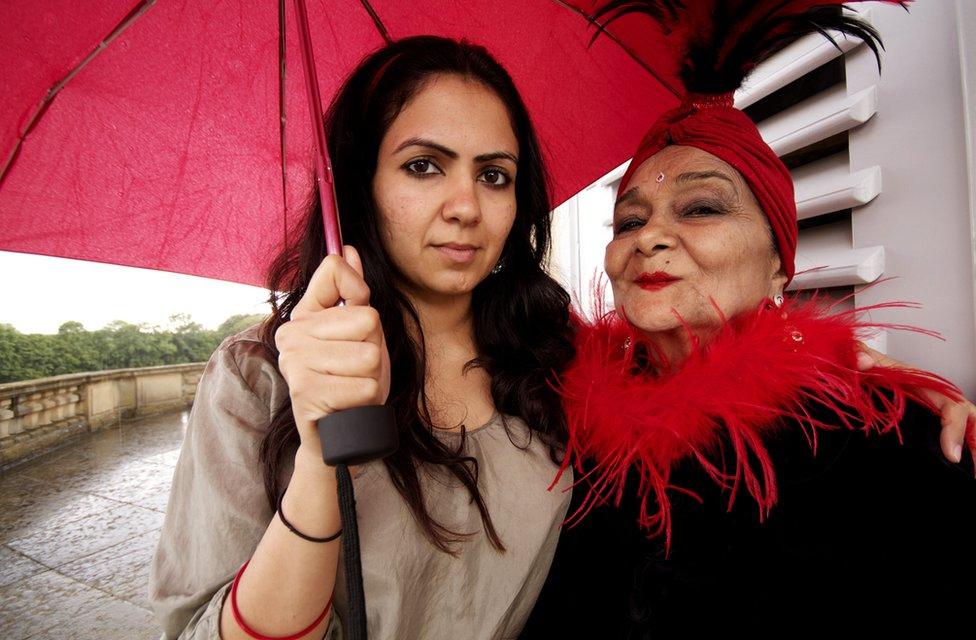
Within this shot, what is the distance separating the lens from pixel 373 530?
1.03m

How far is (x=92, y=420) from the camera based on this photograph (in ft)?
29.0

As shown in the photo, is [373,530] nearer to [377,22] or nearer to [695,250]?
[695,250]

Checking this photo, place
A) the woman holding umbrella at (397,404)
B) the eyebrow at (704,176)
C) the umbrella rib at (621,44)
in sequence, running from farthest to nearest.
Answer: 1. the umbrella rib at (621,44)
2. the eyebrow at (704,176)
3. the woman holding umbrella at (397,404)

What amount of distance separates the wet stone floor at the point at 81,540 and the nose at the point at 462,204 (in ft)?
11.0

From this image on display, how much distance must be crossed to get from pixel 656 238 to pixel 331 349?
0.81 meters

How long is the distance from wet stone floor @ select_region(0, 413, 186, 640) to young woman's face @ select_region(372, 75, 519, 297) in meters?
3.24

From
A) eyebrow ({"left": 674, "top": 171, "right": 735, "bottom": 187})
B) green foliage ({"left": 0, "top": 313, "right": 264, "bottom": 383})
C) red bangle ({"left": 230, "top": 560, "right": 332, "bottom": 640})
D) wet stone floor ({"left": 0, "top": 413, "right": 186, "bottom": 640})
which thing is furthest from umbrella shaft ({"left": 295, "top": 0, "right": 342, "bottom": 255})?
green foliage ({"left": 0, "top": 313, "right": 264, "bottom": 383})

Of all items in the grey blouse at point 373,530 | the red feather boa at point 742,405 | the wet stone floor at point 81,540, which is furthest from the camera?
the wet stone floor at point 81,540

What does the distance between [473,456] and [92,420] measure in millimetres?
10500

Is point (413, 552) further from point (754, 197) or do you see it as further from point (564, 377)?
point (754, 197)

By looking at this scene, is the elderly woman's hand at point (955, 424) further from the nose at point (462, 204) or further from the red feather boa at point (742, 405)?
the nose at point (462, 204)

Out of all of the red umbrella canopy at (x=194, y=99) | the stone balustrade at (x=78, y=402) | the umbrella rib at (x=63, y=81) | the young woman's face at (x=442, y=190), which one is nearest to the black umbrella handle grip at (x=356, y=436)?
the young woman's face at (x=442, y=190)

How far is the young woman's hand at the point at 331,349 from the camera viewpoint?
71 centimetres

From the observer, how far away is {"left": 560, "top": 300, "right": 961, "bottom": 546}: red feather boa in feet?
3.54
